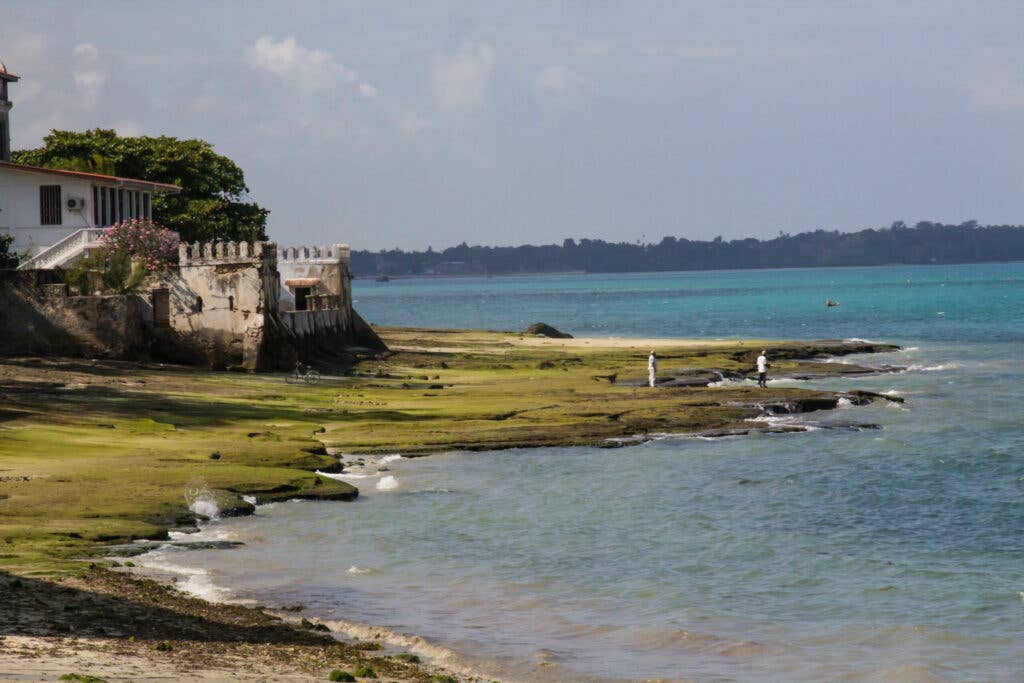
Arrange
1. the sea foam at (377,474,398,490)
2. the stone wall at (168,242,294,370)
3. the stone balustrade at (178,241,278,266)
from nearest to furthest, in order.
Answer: the sea foam at (377,474,398,490) → the stone wall at (168,242,294,370) → the stone balustrade at (178,241,278,266)

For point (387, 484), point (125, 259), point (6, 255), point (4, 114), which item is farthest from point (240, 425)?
point (4, 114)

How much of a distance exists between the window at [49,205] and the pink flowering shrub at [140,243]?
545 cm

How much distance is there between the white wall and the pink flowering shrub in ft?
16.5

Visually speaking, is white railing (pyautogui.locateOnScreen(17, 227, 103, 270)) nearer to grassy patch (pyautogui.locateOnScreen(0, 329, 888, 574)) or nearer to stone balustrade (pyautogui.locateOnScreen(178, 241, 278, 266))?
stone balustrade (pyautogui.locateOnScreen(178, 241, 278, 266))

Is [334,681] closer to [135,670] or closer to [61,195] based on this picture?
[135,670]

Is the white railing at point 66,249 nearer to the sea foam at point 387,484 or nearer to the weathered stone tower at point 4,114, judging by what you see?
the weathered stone tower at point 4,114

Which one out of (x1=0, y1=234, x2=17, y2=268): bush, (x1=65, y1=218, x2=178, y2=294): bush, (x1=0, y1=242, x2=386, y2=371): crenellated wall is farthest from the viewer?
(x1=0, y1=234, x2=17, y2=268): bush

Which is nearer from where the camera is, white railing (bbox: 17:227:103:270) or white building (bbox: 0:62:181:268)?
white railing (bbox: 17:227:103:270)

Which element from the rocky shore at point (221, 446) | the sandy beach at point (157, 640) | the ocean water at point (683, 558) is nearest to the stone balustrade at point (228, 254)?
the rocky shore at point (221, 446)

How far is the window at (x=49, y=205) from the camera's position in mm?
64312

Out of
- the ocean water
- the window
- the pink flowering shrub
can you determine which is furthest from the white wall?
the ocean water

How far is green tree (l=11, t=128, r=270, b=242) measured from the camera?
3312 inches

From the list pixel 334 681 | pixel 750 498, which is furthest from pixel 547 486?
pixel 334 681

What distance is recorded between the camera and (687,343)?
299 ft
